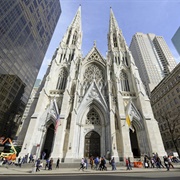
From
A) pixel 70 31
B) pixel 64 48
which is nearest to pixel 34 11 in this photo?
pixel 70 31

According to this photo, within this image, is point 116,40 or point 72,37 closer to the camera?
point 72,37

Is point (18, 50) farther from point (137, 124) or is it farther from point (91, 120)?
point (137, 124)

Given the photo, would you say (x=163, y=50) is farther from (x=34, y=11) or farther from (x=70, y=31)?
(x=34, y=11)

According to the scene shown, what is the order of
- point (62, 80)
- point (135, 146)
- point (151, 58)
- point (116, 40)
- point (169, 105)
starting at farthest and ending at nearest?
point (151, 58), point (116, 40), point (169, 105), point (62, 80), point (135, 146)

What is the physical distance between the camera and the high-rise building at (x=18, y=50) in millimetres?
29266

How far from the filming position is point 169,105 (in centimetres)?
3167

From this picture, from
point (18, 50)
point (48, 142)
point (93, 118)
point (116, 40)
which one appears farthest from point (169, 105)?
point (18, 50)

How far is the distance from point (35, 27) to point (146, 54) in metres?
59.7

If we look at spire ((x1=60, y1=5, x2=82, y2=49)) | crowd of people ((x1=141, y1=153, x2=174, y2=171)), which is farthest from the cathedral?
spire ((x1=60, y1=5, x2=82, y2=49))

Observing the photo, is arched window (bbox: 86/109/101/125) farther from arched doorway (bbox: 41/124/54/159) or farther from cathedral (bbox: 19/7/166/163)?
arched doorway (bbox: 41/124/54/159)

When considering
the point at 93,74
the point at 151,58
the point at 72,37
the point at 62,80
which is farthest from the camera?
the point at 151,58

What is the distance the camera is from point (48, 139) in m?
18.0

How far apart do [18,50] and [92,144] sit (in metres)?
34.5

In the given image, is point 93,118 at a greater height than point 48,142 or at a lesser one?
greater
